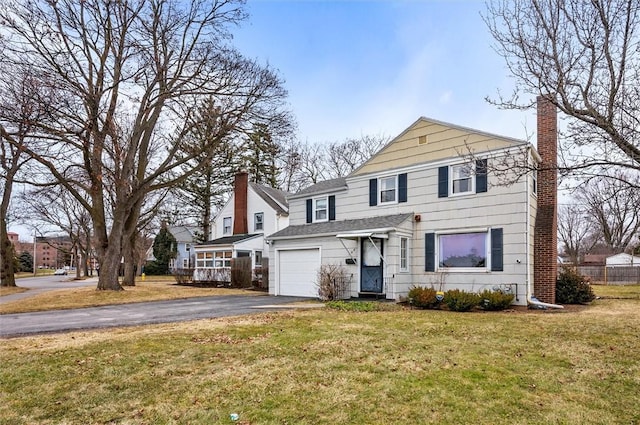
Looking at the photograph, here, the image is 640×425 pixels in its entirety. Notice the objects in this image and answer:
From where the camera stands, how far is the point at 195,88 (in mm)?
17953

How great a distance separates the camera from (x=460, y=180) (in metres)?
14.6

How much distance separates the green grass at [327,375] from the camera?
4.36 meters

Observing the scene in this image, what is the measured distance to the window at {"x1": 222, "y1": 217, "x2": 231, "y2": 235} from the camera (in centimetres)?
3125

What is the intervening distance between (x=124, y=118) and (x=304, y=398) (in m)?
22.0

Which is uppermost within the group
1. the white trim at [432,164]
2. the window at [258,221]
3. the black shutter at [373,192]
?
the white trim at [432,164]

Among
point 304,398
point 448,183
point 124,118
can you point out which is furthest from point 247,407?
point 124,118

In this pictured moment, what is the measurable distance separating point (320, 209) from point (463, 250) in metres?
7.28

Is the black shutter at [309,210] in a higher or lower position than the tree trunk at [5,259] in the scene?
higher

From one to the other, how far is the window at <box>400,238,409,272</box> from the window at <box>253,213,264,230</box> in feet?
49.7

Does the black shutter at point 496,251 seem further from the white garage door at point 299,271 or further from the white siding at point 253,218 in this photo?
the white siding at point 253,218

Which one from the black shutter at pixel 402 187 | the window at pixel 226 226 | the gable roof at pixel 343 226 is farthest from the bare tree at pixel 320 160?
the black shutter at pixel 402 187

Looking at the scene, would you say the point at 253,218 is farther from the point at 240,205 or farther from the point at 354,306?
the point at 354,306

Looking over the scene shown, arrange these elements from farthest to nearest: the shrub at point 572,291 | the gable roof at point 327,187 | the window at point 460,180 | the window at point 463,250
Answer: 1. the gable roof at point 327,187
2. the window at point 460,180
3. the shrub at point 572,291
4. the window at point 463,250

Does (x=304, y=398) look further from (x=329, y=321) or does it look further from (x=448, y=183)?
(x=448, y=183)
